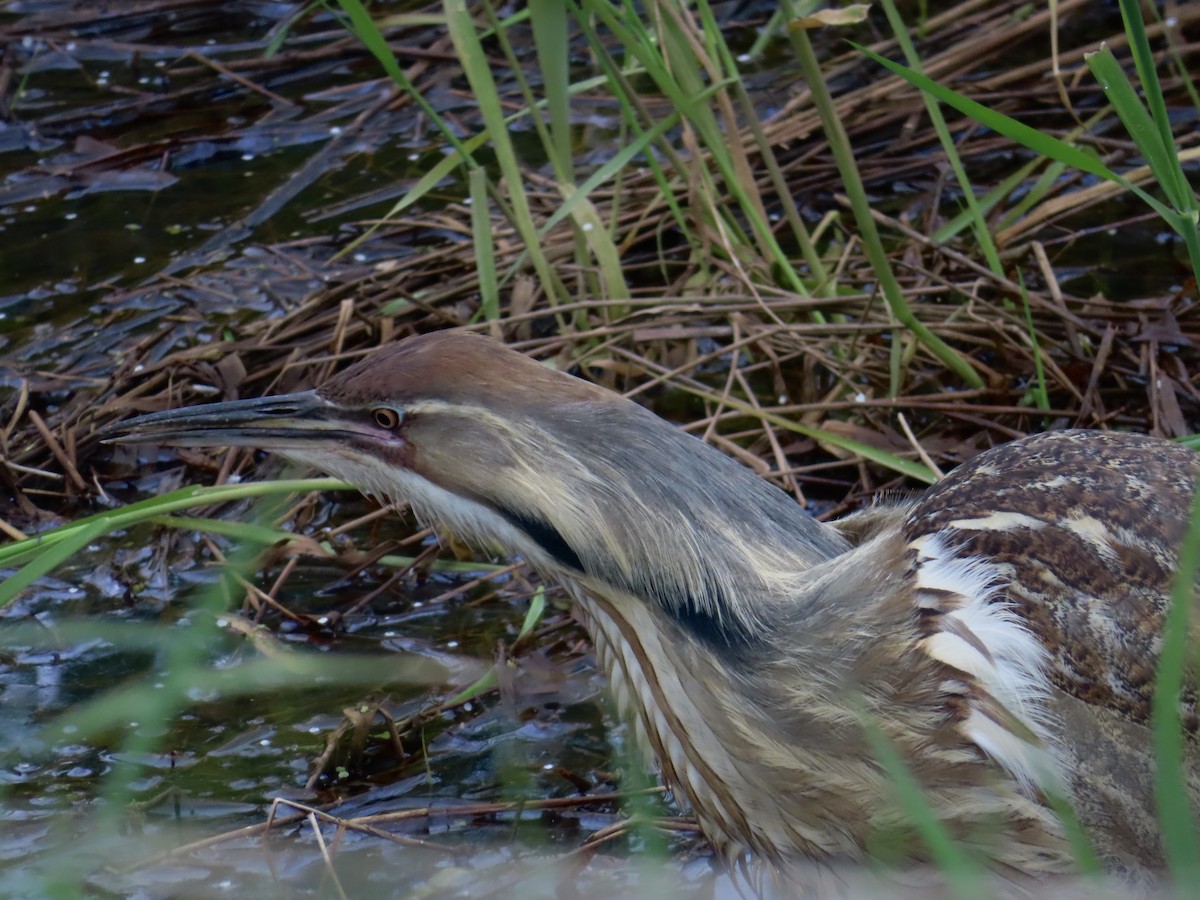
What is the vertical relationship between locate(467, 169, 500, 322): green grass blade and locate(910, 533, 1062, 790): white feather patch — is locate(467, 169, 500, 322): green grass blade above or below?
above

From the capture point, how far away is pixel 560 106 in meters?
2.97

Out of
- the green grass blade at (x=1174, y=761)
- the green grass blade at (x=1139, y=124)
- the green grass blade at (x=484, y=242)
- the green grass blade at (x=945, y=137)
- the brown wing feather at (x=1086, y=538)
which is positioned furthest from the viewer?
the green grass blade at (x=484, y=242)

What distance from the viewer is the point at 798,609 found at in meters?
1.87

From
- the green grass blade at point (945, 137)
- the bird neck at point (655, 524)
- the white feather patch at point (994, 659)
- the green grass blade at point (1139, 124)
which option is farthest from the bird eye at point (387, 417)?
the green grass blade at point (945, 137)

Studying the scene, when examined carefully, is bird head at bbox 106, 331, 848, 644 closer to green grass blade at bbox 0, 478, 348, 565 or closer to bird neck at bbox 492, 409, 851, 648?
bird neck at bbox 492, 409, 851, 648

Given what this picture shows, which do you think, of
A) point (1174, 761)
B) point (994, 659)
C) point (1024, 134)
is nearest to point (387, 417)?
point (994, 659)

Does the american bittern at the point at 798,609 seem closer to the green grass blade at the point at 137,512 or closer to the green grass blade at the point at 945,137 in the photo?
the green grass blade at the point at 137,512

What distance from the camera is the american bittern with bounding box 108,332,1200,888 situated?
71.0 inches

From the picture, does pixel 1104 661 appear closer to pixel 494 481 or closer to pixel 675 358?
pixel 494 481

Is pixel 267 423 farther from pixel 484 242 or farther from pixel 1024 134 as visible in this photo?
pixel 484 242

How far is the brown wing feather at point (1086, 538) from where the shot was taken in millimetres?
1844

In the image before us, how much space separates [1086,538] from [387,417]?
2.86 ft

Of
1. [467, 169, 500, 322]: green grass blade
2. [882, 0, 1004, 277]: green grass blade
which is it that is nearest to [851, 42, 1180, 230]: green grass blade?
[882, 0, 1004, 277]: green grass blade

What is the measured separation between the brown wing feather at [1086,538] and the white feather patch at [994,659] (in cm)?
3
